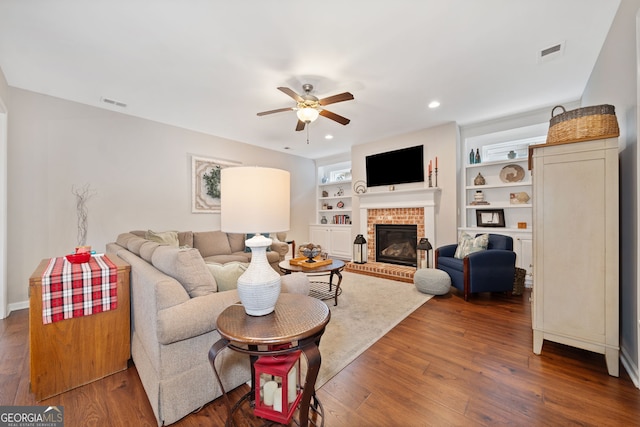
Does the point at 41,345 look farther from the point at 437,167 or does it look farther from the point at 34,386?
the point at 437,167

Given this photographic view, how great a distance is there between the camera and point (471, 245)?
3.50 m

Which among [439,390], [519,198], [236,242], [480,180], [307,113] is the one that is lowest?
[439,390]

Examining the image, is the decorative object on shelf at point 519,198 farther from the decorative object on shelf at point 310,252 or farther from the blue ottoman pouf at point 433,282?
the decorative object on shelf at point 310,252

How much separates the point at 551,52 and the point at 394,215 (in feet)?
10.2

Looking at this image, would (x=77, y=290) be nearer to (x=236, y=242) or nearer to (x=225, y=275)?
(x=225, y=275)

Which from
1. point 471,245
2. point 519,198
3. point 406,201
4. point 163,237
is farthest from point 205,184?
point 519,198

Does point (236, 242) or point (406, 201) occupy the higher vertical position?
point (406, 201)

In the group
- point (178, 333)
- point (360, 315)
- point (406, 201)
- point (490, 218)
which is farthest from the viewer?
point (406, 201)

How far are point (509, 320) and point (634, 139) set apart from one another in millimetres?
1807

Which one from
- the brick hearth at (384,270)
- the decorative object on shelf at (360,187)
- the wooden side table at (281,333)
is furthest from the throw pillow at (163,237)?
the decorative object on shelf at (360,187)

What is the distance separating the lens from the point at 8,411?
1.35 metres

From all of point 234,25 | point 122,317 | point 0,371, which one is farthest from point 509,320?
point 0,371

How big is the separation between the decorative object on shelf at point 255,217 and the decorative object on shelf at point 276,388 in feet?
0.82

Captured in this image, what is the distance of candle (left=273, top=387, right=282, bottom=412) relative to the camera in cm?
123
